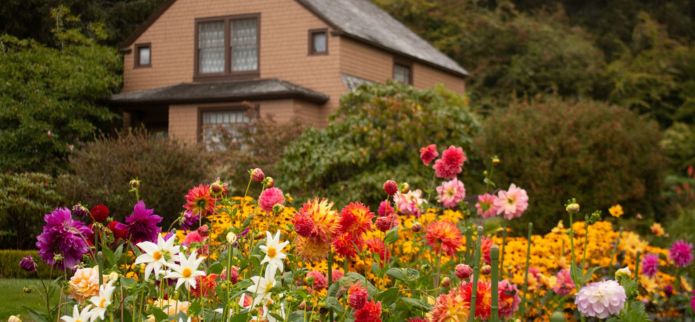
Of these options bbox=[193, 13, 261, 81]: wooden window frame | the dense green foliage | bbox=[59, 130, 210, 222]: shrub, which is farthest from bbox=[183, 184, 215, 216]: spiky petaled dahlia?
bbox=[193, 13, 261, 81]: wooden window frame

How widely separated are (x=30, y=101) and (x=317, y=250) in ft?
59.1

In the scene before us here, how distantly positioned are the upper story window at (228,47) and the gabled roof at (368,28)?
1.51 m

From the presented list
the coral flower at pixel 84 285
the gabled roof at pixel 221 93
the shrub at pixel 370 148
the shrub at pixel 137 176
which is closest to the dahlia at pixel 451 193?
the coral flower at pixel 84 285

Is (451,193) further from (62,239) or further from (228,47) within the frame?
(228,47)

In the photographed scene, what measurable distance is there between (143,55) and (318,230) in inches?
843

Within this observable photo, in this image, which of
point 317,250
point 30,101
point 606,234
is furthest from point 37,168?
point 317,250

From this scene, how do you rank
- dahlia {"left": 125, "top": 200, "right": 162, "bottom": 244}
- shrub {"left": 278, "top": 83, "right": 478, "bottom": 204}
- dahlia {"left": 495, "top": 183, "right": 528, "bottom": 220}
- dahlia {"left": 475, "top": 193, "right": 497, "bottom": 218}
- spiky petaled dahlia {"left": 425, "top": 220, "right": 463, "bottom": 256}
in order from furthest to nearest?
shrub {"left": 278, "top": 83, "right": 478, "bottom": 204}
dahlia {"left": 495, "top": 183, "right": 528, "bottom": 220}
dahlia {"left": 475, "top": 193, "right": 497, "bottom": 218}
spiky petaled dahlia {"left": 425, "top": 220, "right": 463, "bottom": 256}
dahlia {"left": 125, "top": 200, "right": 162, "bottom": 244}

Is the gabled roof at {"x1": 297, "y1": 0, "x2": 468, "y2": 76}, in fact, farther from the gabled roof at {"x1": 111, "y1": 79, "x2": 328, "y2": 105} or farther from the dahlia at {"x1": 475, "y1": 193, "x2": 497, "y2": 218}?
the dahlia at {"x1": 475, "y1": 193, "x2": 497, "y2": 218}

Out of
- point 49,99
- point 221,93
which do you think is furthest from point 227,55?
point 49,99

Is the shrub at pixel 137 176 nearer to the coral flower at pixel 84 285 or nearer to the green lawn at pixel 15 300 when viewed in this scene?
the green lawn at pixel 15 300

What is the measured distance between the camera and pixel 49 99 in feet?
63.3

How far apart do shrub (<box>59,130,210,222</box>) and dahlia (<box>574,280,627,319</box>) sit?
8.89 m

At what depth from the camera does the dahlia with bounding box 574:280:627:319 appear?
2789 millimetres

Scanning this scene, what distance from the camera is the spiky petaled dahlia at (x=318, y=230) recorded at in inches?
110
